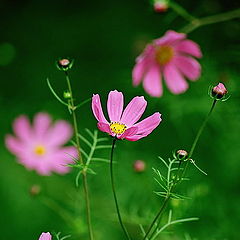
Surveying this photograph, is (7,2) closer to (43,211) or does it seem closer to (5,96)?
(5,96)

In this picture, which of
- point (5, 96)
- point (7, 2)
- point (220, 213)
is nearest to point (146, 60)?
point (220, 213)

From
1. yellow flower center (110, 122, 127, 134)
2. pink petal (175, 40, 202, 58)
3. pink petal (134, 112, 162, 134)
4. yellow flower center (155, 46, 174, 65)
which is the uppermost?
pink petal (134, 112, 162, 134)

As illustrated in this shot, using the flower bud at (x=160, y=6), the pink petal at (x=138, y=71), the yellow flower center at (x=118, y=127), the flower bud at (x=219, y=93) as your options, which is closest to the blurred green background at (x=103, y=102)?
the flower bud at (x=160, y=6)

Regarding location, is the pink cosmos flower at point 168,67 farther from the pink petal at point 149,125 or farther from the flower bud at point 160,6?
the pink petal at point 149,125

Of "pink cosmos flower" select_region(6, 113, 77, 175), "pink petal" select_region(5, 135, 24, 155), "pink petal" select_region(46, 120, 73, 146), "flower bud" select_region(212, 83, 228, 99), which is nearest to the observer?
"flower bud" select_region(212, 83, 228, 99)

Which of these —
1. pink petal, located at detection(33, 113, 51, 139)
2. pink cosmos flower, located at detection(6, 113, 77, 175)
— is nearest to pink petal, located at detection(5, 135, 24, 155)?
pink cosmos flower, located at detection(6, 113, 77, 175)

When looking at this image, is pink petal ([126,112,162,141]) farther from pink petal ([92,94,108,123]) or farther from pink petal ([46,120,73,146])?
pink petal ([46,120,73,146])
